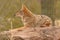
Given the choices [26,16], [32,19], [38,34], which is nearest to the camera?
[38,34]

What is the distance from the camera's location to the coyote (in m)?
6.33

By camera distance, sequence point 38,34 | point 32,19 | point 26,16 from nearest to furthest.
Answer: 1. point 38,34
2. point 32,19
3. point 26,16

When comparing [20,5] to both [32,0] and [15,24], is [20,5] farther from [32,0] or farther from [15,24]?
[32,0]

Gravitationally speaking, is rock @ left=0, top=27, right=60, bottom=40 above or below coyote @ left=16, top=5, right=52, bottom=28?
below

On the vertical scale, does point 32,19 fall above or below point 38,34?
above

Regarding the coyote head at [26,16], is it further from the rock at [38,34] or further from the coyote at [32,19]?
the rock at [38,34]

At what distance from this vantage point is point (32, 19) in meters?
6.77

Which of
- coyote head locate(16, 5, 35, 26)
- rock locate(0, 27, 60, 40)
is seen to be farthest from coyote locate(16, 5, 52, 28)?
rock locate(0, 27, 60, 40)

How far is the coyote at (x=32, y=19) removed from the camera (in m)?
6.33

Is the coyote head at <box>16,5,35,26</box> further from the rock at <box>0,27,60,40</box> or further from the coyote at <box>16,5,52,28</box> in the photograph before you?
the rock at <box>0,27,60,40</box>

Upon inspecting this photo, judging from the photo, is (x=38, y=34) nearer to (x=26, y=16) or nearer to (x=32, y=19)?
(x=32, y=19)

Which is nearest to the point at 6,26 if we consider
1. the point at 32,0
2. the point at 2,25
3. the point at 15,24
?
the point at 2,25

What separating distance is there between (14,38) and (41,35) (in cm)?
55

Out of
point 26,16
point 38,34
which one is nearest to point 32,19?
point 26,16
